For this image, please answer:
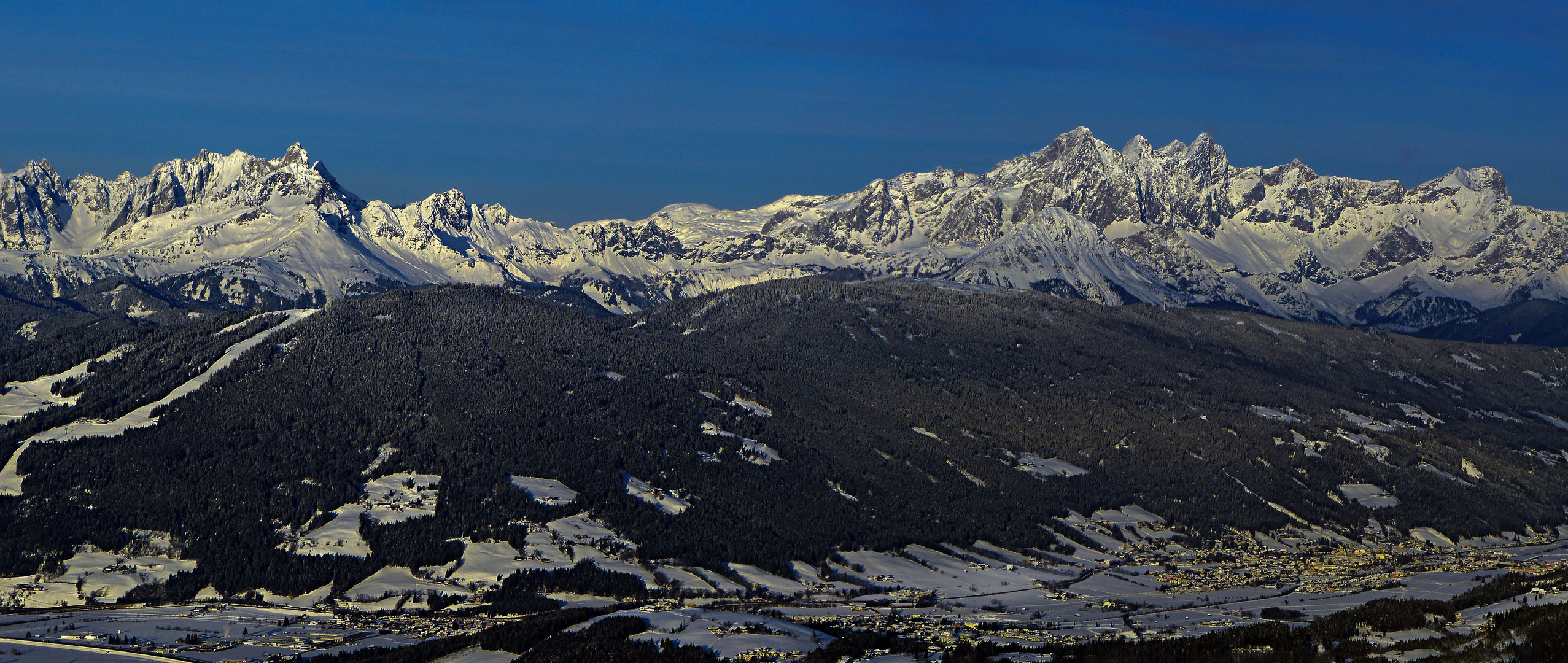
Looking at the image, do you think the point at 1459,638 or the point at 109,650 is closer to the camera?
the point at 1459,638

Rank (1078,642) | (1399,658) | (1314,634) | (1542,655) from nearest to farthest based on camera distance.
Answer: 1. (1542,655)
2. (1399,658)
3. (1314,634)
4. (1078,642)

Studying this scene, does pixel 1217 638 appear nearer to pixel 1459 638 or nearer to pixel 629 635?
pixel 1459 638

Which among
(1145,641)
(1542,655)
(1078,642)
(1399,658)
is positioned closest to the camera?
(1542,655)

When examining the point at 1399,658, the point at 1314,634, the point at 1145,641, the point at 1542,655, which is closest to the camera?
the point at 1542,655

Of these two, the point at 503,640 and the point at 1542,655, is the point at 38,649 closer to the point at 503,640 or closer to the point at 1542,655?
the point at 503,640

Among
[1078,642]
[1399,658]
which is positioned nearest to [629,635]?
[1078,642]

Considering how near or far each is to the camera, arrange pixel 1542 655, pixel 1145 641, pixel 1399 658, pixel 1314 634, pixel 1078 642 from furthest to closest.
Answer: pixel 1078 642, pixel 1145 641, pixel 1314 634, pixel 1399 658, pixel 1542 655

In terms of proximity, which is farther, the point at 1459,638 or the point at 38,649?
the point at 38,649

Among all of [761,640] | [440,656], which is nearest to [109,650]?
[440,656]

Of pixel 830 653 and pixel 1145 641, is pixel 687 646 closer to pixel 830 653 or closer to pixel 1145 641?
pixel 830 653
